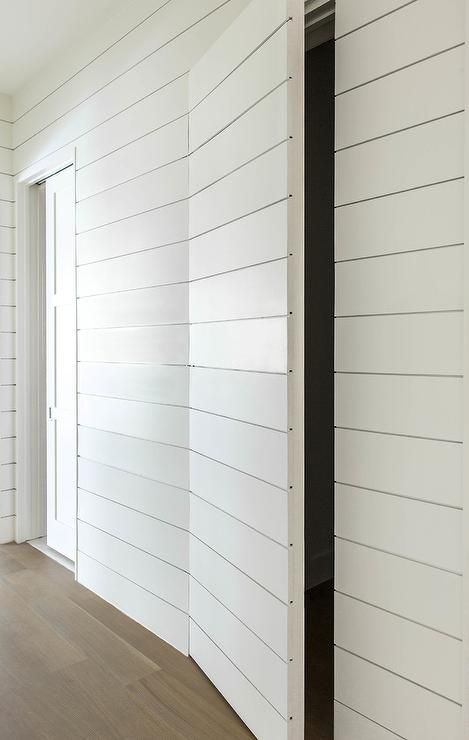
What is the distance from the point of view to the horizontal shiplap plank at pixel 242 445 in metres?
1.66

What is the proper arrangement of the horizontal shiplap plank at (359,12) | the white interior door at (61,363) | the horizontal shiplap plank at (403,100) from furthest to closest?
the white interior door at (61,363)
the horizontal shiplap plank at (359,12)
the horizontal shiplap plank at (403,100)

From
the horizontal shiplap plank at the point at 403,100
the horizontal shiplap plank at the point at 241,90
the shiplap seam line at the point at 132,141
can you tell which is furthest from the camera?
the shiplap seam line at the point at 132,141

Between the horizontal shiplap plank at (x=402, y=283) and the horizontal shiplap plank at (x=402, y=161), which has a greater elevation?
the horizontal shiplap plank at (x=402, y=161)

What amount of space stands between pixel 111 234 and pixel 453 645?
223cm

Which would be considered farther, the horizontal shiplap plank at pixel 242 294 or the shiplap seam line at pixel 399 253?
the horizontal shiplap plank at pixel 242 294

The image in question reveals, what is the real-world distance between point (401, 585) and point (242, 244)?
3.65 feet

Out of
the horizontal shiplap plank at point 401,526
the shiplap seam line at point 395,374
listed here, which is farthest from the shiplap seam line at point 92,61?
the horizontal shiplap plank at point 401,526

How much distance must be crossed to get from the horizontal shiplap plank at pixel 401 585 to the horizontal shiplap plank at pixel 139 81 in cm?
189

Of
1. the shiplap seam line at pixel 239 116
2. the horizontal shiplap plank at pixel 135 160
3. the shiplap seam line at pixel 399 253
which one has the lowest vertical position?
the shiplap seam line at pixel 399 253

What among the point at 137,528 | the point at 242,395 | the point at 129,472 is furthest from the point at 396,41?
the point at 137,528

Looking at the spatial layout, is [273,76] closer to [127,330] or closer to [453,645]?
[127,330]

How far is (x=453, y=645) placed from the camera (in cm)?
139

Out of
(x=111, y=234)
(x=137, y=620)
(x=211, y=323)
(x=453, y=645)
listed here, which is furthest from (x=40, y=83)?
(x=453, y=645)

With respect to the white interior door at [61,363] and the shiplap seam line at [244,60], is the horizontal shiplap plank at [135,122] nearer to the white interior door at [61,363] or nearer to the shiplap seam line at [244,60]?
the shiplap seam line at [244,60]
